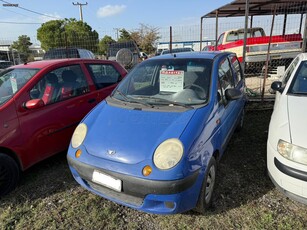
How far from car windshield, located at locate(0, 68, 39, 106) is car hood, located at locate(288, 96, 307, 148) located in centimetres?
326

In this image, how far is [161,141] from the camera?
2287mm

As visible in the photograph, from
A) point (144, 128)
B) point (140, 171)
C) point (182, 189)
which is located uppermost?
point (144, 128)

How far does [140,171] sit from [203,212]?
87cm

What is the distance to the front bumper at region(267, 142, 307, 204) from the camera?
2.26m

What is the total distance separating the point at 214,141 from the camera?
8.63 feet

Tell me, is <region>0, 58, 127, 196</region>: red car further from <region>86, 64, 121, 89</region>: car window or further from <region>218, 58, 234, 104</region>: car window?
<region>218, 58, 234, 104</region>: car window

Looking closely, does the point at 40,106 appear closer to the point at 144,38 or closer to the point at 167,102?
the point at 167,102

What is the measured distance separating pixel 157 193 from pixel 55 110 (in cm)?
206

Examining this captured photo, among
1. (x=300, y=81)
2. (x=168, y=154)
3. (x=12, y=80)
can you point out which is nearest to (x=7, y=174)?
(x=12, y=80)

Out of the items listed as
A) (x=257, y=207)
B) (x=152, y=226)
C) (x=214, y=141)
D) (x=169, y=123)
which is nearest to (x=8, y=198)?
(x=152, y=226)

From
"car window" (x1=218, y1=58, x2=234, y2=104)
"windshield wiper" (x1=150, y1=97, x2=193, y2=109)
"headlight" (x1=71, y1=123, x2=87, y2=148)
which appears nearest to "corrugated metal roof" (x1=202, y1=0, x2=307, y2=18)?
"car window" (x1=218, y1=58, x2=234, y2=104)

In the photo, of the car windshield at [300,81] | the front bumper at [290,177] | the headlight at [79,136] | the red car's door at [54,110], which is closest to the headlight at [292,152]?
the front bumper at [290,177]

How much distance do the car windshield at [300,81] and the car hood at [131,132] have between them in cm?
173

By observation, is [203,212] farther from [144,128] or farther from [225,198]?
[144,128]
